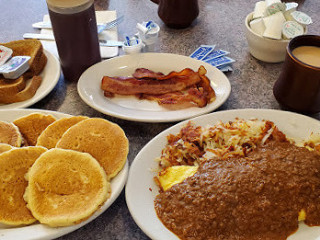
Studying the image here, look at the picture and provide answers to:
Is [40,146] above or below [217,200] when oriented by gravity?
above

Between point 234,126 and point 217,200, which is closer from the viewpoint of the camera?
point 217,200

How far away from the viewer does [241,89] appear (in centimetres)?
179

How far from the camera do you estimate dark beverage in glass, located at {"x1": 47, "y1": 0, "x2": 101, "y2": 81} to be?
152 cm

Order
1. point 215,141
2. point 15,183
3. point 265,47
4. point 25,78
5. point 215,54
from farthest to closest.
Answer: point 215,54 → point 265,47 → point 25,78 → point 215,141 → point 15,183

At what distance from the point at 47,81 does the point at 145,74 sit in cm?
51

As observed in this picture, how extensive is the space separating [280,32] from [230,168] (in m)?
0.91

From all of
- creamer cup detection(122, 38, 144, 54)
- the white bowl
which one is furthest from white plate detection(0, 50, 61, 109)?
the white bowl

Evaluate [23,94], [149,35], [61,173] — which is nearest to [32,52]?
[23,94]

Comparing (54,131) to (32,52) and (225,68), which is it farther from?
(225,68)

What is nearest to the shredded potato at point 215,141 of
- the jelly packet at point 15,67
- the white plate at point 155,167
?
the white plate at point 155,167

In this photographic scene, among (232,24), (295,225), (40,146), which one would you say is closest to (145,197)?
(40,146)

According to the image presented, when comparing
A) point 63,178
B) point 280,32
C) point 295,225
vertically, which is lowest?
point 295,225

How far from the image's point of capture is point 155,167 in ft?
4.26

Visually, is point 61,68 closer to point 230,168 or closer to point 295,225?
point 230,168
